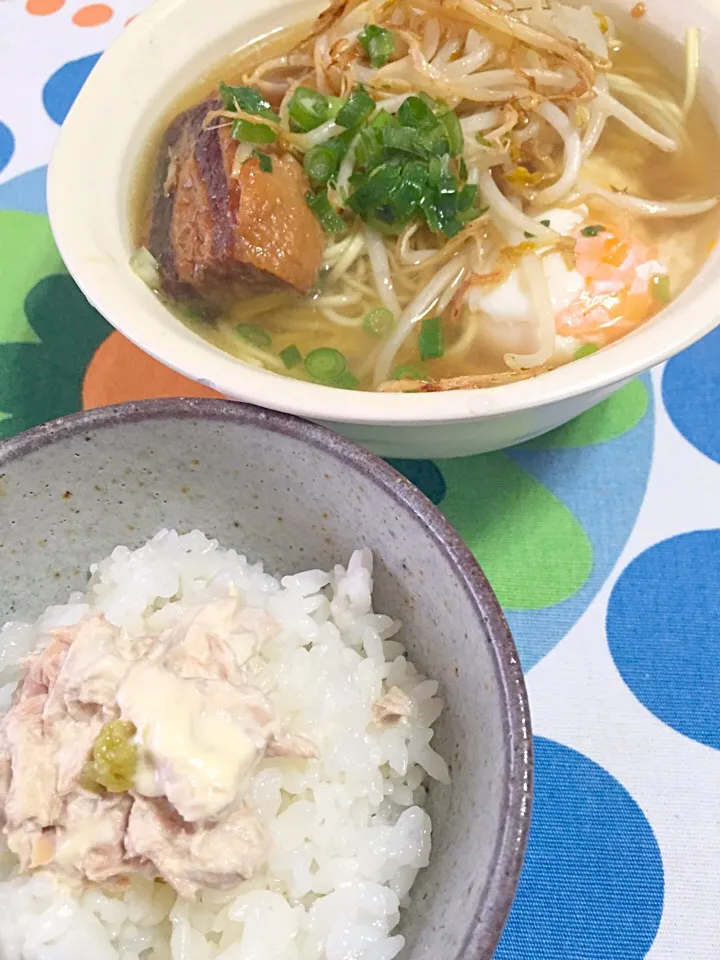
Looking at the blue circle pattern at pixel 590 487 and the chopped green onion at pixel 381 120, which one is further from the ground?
the chopped green onion at pixel 381 120

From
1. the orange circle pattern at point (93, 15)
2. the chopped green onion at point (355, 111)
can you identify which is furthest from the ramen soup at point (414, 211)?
the orange circle pattern at point (93, 15)

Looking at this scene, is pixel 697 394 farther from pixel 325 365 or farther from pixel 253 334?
pixel 253 334

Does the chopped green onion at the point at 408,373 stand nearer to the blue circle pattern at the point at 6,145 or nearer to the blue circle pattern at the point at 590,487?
the blue circle pattern at the point at 590,487

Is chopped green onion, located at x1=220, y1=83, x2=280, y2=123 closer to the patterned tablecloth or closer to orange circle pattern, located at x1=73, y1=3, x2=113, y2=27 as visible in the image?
the patterned tablecloth

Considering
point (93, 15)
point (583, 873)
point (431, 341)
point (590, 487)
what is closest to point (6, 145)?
point (93, 15)

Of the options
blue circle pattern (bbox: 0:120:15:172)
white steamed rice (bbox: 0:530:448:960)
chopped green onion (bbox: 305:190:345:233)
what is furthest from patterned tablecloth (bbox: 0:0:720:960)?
chopped green onion (bbox: 305:190:345:233)
